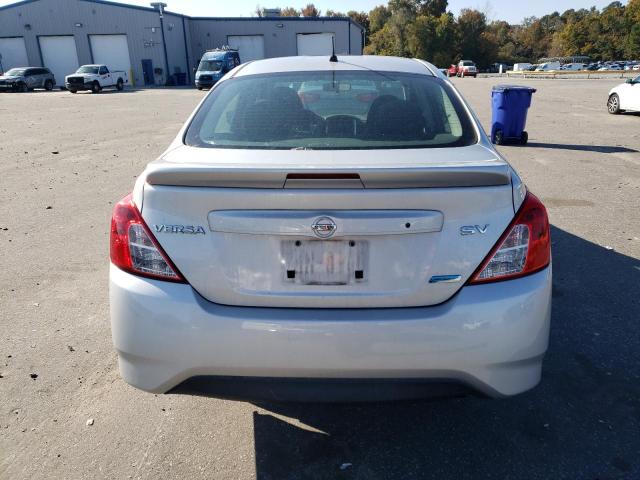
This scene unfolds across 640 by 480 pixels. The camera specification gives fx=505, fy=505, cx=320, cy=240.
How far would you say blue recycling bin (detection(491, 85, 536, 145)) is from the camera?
35.4ft

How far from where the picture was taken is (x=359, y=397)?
2.05 meters

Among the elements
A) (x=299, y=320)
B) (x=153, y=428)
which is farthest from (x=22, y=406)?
(x=299, y=320)

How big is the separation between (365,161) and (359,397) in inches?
38.4

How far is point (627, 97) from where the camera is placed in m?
16.3

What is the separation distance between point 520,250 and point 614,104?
18.2m

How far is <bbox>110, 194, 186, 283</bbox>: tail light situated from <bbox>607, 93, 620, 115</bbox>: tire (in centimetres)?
1866

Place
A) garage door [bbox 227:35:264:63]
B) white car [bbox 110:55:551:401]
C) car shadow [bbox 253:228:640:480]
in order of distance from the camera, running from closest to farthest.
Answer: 1. white car [bbox 110:55:551:401]
2. car shadow [bbox 253:228:640:480]
3. garage door [bbox 227:35:264:63]

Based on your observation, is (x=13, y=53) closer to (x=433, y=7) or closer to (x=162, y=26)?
(x=162, y=26)

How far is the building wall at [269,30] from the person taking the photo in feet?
165

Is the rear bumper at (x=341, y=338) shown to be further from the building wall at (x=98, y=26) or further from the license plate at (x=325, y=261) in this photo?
the building wall at (x=98, y=26)

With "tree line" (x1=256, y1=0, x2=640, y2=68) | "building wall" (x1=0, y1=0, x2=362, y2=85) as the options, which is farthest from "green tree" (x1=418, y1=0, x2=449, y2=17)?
"building wall" (x1=0, y1=0, x2=362, y2=85)

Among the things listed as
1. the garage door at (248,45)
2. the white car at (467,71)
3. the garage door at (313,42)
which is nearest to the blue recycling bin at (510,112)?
the garage door at (313,42)

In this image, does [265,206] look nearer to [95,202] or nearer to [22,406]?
[22,406]

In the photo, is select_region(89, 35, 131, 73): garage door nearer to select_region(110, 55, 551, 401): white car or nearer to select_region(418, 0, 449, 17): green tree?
select_region(110, 55, 551, 401): white car
